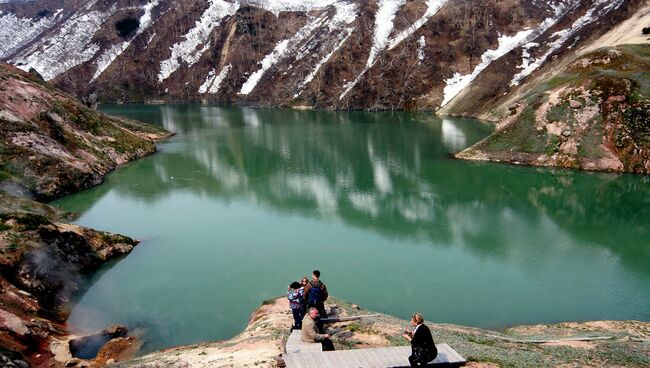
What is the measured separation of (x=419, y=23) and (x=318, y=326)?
561 feet

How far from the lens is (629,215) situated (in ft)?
156

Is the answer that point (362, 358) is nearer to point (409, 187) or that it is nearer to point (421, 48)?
point (409, 187)

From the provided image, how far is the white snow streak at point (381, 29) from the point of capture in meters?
164

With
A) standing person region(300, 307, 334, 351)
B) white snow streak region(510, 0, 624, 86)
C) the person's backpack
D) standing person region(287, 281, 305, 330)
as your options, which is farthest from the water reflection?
white snow streak region(510, 0, 624, 86)

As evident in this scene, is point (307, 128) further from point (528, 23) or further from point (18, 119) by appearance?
point (528, 23)

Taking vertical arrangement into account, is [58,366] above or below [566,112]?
below

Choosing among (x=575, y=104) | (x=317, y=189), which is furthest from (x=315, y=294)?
(x=575, y=104)

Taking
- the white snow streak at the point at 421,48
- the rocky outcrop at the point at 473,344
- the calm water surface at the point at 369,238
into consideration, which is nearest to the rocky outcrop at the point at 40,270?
the calm water surface at the point at 369,238

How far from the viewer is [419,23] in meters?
173

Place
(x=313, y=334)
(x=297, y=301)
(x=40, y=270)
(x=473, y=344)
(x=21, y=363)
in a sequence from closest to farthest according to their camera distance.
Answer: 1. (x=313, y=334)
2. (x=21, y=363)
3. (x=473, y=344)
4. (x=297, y=301)
5. (x=40, y=270)

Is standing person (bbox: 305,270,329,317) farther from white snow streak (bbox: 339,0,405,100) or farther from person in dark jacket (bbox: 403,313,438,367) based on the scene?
white snow streak (bbox: 339,0,405,100)

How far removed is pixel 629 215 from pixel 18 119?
7534 centimetres

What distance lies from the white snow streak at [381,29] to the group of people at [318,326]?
143530mm

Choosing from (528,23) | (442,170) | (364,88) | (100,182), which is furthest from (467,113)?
(100,182)
